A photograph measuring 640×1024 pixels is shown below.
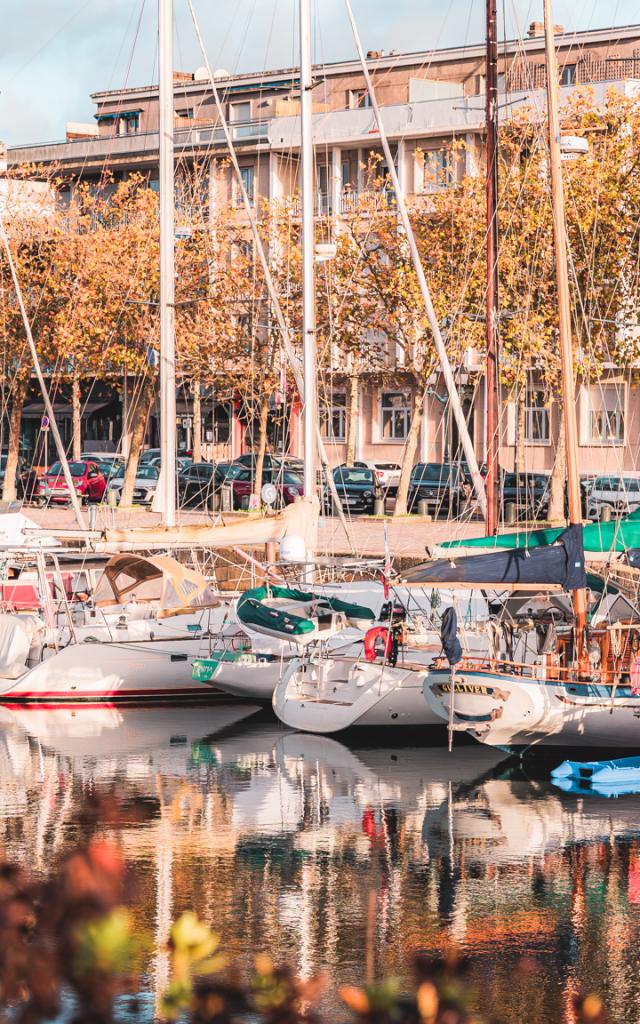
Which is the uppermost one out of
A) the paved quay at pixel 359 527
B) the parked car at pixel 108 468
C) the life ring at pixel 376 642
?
the parked car at pixel 108 468

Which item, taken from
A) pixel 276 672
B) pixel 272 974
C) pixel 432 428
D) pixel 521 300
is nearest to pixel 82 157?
pixel 432 428

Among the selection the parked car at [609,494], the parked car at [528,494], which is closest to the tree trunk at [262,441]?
the parked car at [528,494]

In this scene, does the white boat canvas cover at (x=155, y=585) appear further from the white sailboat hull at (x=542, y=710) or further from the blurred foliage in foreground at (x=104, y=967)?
the blurred foliage in foreground at (x=104, y=967)

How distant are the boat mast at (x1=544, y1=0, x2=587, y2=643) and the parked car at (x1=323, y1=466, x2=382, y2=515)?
97.6ft

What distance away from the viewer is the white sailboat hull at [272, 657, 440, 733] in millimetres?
23500

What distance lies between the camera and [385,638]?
2425 cm

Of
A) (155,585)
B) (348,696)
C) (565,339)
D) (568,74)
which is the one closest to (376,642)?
(348,696)

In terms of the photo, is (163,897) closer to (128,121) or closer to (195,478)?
(195,478)

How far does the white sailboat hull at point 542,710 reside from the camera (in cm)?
2103

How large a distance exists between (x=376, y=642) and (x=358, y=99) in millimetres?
54962

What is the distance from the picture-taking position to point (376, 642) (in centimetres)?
2433

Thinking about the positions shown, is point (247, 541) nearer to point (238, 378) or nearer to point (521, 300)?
point (521, 300)

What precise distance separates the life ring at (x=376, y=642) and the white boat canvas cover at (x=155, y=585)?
16.7 feet

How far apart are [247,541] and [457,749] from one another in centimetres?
658
